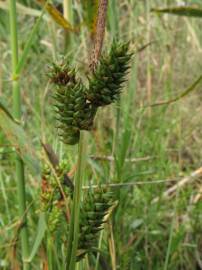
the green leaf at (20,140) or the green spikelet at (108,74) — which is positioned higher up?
the green spikelet at (108,74)

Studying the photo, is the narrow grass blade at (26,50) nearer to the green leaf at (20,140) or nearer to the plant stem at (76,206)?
the green leaf at (20,140)

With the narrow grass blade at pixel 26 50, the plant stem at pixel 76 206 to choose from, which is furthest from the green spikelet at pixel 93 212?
the narrow grass blade at pixel 26 50

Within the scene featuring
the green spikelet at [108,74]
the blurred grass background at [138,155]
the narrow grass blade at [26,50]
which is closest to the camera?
the green spikelet at [108,74]

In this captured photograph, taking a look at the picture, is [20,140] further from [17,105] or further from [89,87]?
[89,87]

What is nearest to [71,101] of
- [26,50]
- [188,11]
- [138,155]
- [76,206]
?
[76,206]

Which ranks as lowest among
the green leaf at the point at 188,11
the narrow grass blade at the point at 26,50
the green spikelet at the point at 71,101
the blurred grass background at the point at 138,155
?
the blurred grass background at the point at 138,155

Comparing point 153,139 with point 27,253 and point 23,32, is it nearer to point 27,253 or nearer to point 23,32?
point 27,253

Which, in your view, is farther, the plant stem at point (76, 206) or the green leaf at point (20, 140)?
the green leaf at point (20, 140)
